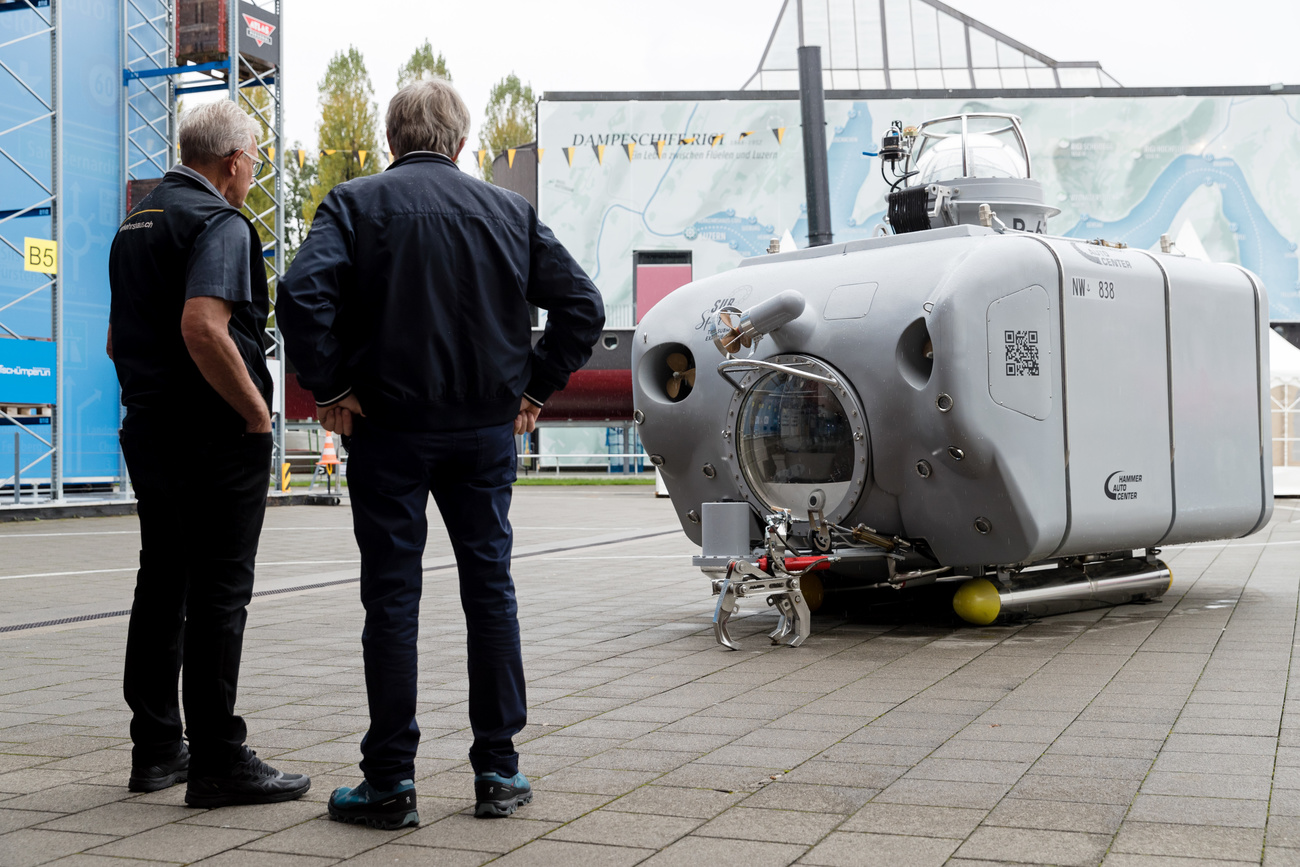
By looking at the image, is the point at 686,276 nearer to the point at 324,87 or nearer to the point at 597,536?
the point at 324,87

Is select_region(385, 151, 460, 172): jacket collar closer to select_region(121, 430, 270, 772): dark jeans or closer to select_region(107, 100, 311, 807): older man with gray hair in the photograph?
select_region(107, 100, 311, 807): older man with gray hair

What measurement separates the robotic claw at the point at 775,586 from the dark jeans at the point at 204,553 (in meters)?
2.82

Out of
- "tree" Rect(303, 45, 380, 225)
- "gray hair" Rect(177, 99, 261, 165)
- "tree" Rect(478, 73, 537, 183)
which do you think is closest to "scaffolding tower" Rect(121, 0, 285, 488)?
"gray hair" Rect(177, 99, 261, 165)

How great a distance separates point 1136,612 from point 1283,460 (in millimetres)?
15991

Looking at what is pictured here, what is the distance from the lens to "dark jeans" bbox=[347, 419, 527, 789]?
3.22 meters

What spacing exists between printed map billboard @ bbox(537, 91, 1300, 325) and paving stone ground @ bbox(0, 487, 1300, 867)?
92.1 feet

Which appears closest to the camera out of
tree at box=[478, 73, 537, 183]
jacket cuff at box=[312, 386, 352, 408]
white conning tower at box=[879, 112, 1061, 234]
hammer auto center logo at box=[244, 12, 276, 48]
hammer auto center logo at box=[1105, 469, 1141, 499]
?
jacket cuff at box=[312, 386, 352, 408]

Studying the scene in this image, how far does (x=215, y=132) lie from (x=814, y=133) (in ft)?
28.6

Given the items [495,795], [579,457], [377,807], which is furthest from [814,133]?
[579,457]

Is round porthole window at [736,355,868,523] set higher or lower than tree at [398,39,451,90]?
lower

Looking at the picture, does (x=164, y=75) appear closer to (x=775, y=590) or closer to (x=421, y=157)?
(x=775, y=590)

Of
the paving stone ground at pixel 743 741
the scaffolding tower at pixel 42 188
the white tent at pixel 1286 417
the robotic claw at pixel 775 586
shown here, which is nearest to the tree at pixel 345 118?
the scaffolding tower at pixel 42 188

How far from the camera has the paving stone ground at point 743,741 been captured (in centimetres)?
301

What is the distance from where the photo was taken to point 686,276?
35.1 metres
